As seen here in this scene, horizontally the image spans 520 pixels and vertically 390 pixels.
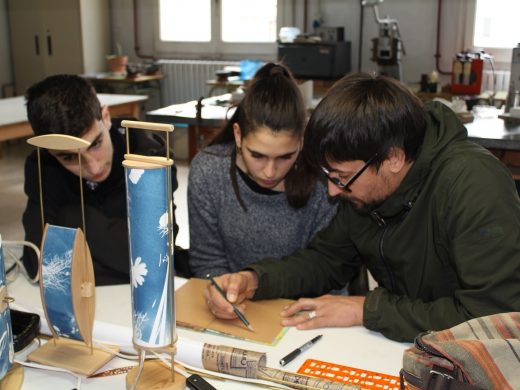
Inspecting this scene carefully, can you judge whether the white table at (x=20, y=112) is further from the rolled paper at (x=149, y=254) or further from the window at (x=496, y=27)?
the window at (x=496, y=27)

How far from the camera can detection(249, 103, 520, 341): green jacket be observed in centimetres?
116

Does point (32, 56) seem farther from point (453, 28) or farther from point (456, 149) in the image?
point (456, 149)

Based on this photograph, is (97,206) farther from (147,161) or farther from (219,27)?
(219,27)

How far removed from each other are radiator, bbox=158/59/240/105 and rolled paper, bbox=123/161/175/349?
5327mm

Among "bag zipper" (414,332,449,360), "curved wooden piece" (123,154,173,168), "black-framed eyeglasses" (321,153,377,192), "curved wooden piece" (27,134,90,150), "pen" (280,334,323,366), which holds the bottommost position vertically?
"pen" (280,334,323,366)

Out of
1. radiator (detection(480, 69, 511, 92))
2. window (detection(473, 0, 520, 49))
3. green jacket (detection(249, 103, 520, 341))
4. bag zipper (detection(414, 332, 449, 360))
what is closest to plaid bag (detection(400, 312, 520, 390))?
bag zipper (detection(414, 332, 449, 360))

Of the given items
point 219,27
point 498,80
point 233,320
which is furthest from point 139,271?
point 219,27

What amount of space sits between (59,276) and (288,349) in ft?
1.47

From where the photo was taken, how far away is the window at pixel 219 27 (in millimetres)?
5911

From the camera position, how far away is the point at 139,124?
3.23 feet

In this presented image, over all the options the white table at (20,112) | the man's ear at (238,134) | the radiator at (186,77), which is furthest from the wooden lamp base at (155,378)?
the radiator at (186,77)

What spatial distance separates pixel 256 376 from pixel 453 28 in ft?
15.5

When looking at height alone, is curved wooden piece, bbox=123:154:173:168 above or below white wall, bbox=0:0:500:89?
below

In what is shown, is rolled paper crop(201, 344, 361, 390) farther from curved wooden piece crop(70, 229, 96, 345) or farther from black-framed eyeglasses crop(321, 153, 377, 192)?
black-framed eyeglasses crop(321, 153, 377, 192)
